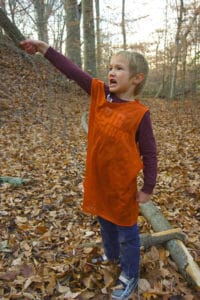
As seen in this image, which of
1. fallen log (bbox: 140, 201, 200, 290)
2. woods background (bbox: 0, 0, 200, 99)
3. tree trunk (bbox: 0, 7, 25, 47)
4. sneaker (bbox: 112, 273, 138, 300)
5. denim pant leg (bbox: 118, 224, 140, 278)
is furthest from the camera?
woods background (bbox: 0, 0, 200, 99)

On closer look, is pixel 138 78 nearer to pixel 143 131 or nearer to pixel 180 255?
pixel 143 131

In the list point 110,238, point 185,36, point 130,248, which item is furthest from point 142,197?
point 185,36

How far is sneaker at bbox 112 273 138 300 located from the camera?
8.86 feet

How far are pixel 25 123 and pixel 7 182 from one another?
14.6 ft

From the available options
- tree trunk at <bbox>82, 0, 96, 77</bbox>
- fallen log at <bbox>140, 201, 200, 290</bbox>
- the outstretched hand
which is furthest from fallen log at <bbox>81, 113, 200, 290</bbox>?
tree trunk at <bbox>82, 0, 96, 77</bbox>

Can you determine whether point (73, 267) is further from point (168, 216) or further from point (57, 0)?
point (57, 0)

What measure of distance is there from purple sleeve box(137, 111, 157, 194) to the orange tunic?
0.04m

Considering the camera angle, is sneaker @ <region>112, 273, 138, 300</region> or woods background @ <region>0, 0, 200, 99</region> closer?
sneaker @ <region>112, 273, 138, 300</region>

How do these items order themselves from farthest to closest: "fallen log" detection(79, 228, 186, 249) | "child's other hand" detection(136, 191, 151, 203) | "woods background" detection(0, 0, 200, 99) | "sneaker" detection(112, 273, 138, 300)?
"woods background" detection(0, 0, 200, 99)
"fallen log" detection(79, 228, 186, 249)
"sneaker" detection(112, 273, 138, 300)
"child's other hand" detection(136, 191, 151, 203)

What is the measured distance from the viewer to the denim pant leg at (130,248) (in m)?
2.59

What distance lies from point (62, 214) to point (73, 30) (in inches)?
480

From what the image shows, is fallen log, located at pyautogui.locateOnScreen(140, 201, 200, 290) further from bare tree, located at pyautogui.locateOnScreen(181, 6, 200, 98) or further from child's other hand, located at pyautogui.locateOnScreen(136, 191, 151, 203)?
bare tree, located at pyautogui.locateOnScreen(181, 6, 200, 98)

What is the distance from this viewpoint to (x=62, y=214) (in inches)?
170

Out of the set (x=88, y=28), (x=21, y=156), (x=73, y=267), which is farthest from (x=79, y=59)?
(x=73, y=267)
